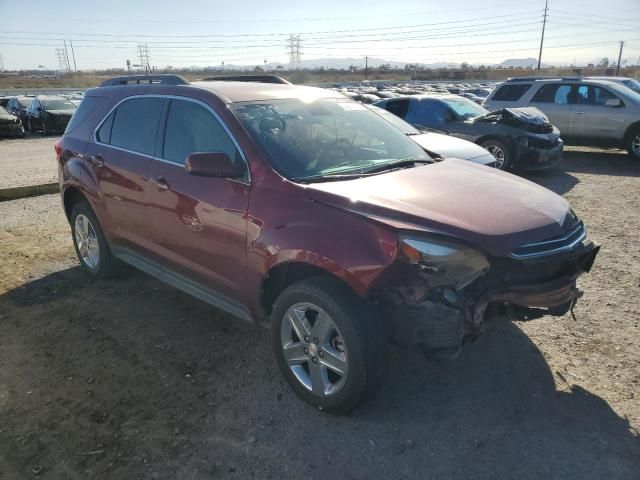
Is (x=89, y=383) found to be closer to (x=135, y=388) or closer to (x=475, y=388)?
(x=135, y=388)

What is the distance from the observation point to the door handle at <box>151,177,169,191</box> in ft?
12.3

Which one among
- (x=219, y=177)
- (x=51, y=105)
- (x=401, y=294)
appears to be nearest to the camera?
(x=401, y=294)

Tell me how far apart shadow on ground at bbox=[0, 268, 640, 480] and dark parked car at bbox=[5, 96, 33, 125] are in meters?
23.7

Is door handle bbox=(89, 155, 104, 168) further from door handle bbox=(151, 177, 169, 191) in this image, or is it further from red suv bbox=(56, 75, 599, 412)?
door handle bbox=(151, 177, 169, 191)

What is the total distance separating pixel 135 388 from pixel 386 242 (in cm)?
197

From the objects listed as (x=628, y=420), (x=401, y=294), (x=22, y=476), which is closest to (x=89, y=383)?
(x=22, y=476)

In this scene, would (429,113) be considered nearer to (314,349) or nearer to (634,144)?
(634,144)

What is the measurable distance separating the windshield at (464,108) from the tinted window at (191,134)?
7.89 m

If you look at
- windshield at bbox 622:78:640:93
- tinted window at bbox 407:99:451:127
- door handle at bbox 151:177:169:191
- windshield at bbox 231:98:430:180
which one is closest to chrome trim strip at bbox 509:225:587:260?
windshield at bbox 231:98:430:180

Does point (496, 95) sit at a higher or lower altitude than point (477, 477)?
higher

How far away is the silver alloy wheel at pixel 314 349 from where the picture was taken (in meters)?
2.86

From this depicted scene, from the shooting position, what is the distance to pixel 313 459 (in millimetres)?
2617

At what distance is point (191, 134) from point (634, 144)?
1174 centimetres

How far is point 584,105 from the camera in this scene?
39.6 feet
